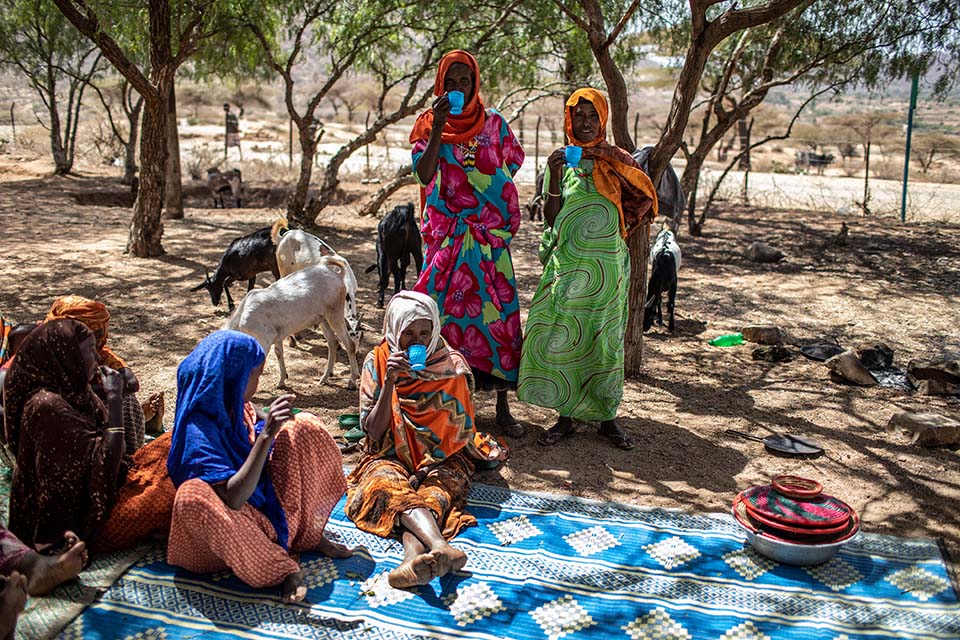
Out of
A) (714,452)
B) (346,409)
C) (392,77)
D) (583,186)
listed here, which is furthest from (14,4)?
(714,452)

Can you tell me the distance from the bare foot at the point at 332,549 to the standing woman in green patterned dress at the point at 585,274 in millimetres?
1542

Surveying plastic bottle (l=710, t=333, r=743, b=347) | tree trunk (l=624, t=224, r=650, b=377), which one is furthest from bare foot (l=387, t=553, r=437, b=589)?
plastic bottle (l=710, t=333, r=743, b=347)

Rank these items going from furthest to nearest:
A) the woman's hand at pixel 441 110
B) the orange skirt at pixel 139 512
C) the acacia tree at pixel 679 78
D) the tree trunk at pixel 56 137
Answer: the tree trunk at pixel 56 137 < the acacia tree at pixel 679 78 < the woman's hand at pixel 441 110 < the orange skirt at pixel 139 512

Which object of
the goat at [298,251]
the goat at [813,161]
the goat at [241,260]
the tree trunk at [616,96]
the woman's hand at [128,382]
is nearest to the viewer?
the woman's hand at [128,382]

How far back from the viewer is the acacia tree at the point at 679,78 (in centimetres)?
479

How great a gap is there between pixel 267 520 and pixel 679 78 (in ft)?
12.4

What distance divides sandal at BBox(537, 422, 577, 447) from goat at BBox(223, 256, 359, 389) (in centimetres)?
155

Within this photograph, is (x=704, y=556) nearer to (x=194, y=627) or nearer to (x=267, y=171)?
(x=194, y=627)

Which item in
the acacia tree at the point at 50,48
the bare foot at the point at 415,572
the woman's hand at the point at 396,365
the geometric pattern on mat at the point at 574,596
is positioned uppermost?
the acacia tree at the point at 50,48

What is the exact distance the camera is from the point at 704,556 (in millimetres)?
3469

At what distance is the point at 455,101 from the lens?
4320 millimetres

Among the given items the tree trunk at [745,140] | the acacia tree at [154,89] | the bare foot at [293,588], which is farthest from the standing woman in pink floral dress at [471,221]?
the tree trunk at [745,140]

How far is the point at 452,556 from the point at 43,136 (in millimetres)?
28554

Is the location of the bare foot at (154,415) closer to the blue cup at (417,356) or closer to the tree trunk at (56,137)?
the blue cup at (417,356)
